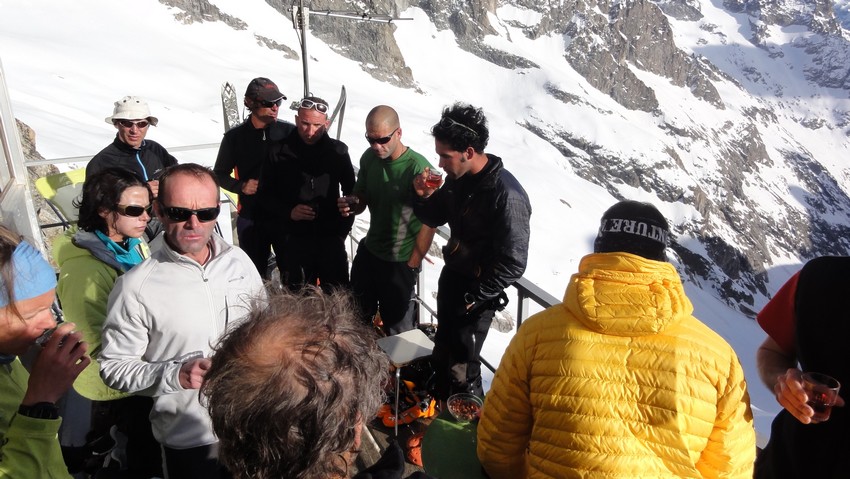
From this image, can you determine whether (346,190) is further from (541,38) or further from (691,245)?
(541,38)

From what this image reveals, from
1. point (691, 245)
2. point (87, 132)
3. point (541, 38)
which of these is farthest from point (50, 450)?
point (541, 38)

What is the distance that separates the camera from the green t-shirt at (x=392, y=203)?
4.08 m

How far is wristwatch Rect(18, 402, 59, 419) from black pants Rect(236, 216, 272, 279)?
3089mm

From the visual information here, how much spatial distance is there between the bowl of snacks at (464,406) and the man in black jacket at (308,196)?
2112mm

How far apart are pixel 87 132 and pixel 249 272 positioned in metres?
20.6

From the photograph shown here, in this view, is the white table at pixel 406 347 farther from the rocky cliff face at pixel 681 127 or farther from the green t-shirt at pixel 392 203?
the rocky cliff face at pixel 681 127

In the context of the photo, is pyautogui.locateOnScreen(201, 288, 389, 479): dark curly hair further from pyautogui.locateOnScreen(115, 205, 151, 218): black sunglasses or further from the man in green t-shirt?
the man in green t-shirt

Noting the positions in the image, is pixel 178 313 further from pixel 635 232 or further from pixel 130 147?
pixel 130 147

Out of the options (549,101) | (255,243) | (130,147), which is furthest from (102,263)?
(549,101)

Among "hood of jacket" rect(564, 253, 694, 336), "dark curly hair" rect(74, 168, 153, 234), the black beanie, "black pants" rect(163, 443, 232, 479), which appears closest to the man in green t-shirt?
"dark curly hair" rect(74, 168, 153, 234)

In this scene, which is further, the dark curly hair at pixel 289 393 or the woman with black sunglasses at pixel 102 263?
the woman with black sunglasses at pixel 102 263

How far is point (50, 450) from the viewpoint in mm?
1608

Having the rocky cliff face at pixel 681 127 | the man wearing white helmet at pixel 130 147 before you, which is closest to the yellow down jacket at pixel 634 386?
the man wearing white helmet at pixel 130 147

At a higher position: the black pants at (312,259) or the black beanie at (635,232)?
the black beanie at (635,232)
